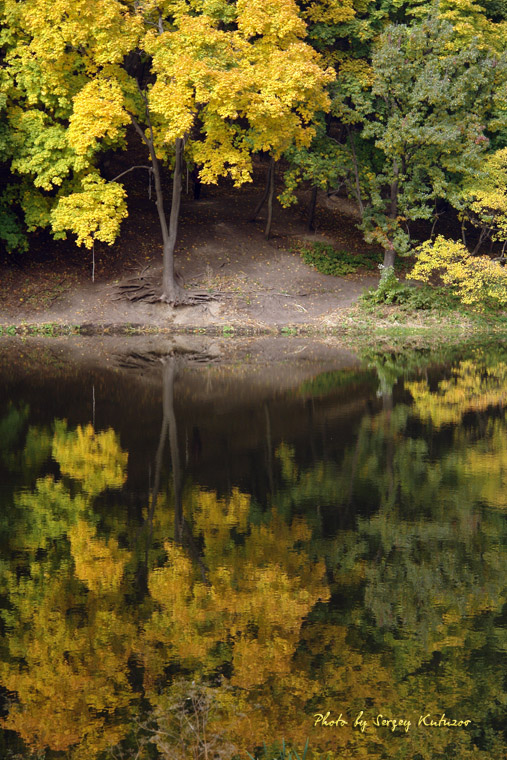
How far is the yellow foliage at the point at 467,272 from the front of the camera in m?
30.8

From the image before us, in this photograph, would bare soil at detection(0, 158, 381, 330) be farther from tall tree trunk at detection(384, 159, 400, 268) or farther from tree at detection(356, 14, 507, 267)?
tree at detection(356, 14, 507, 267)

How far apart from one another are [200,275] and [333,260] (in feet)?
18.3

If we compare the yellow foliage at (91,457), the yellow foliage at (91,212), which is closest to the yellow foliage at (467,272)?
the yellow foliage at (91,212)

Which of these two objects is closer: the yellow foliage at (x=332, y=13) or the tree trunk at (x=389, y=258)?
the tree trunk at (x=389, y=258)

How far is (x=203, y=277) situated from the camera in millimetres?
33094

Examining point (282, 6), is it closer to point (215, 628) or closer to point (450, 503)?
point (450, 503)

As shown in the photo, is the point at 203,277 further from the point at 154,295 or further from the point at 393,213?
the point at 393,213

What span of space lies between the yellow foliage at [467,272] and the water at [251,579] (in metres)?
13.5

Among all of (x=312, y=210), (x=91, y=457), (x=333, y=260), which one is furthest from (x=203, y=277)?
(x=91, y=457)

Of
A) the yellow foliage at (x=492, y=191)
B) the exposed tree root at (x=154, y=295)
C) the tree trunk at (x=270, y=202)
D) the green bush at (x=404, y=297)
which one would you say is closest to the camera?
the yellow foliage at (x=492, y=191)

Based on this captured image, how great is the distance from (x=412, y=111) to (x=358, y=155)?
436 centimetres

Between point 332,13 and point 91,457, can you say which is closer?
point 91,457

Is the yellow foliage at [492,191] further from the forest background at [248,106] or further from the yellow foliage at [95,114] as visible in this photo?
the yellow foliage at [95,114]

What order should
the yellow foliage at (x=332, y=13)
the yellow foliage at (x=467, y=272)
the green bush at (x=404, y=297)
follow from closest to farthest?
the yellow foliage at (x=467, y=272)
the green bush at (x=404, y=297)
the yellow foliage at (x=332, y=13)
